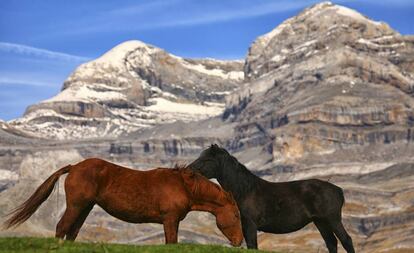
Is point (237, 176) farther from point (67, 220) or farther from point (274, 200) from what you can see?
point (67, 220)

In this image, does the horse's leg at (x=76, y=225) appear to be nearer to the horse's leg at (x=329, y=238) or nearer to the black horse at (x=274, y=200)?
the black horse at (x=274, y=200)

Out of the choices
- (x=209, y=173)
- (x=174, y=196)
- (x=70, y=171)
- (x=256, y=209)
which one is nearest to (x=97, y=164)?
(x=70, y=171)

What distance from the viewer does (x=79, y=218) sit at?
23422 mm

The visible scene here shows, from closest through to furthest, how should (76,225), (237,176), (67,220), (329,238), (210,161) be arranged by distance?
(67,220)
(76,225)
(210,161)
(237,176)
(329,238)

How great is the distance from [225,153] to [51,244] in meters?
7.44

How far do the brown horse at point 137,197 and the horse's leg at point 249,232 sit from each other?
11.2ft

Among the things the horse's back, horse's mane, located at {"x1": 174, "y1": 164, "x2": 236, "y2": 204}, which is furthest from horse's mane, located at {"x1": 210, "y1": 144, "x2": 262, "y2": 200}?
the horse's back

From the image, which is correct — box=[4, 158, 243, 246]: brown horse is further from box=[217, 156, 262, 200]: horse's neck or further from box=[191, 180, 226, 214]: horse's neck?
box=[217, 156, 262, 200]: horse's neck

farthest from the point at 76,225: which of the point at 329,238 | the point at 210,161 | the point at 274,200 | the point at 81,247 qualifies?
the point at 329,238

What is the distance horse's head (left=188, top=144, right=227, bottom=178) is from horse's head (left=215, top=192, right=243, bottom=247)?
322cm

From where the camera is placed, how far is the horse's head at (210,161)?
26859 mm

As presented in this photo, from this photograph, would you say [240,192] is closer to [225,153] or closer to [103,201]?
[225,153]

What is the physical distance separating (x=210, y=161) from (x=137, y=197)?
4.49 m

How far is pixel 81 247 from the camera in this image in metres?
21.2
